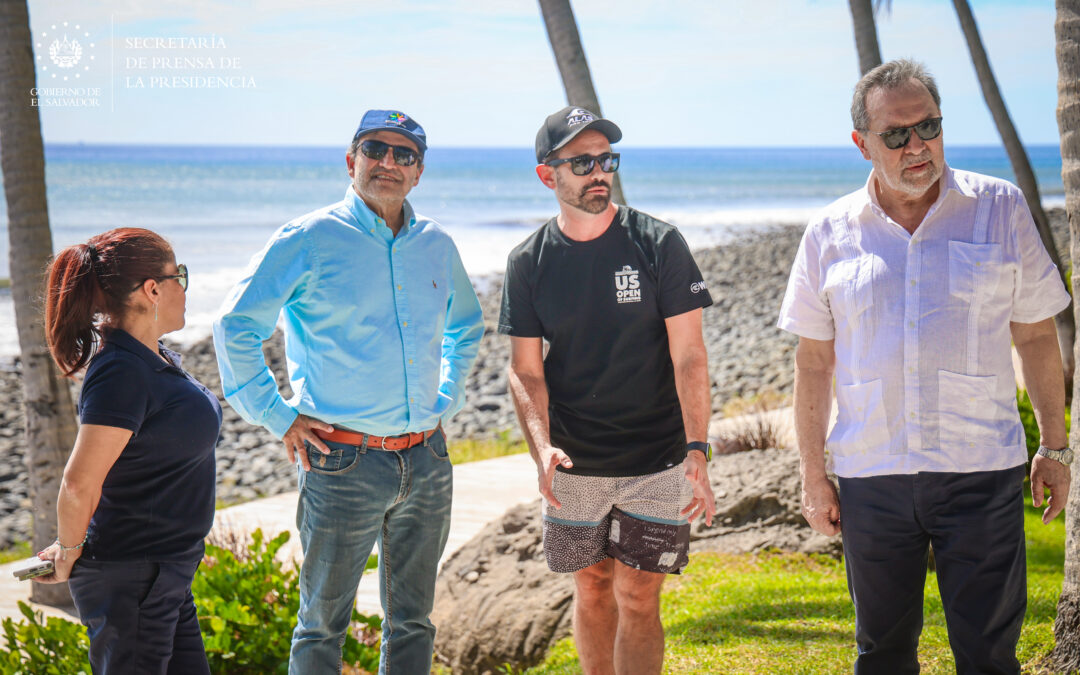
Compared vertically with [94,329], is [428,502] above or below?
below

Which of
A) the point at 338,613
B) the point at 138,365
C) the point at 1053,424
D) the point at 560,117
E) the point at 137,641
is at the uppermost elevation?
the point at 560,117

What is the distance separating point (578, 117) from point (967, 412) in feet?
5.67

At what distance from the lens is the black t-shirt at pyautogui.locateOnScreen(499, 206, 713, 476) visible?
341cm

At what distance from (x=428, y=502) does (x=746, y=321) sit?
17.2m

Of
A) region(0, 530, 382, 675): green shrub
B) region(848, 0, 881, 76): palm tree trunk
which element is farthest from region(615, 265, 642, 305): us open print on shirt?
region(848, 0, 881, 76): palm tree trunk

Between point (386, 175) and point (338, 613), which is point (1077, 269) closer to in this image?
point (386, 175)

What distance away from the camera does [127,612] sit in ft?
9.23

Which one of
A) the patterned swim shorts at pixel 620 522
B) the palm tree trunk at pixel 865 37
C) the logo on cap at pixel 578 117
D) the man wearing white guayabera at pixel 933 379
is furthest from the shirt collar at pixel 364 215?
the palm tree trunk at pixel 865 37

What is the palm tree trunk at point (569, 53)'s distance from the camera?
602 cm

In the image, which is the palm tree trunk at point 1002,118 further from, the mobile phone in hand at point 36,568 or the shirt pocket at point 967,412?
the mobile phone in hand at point 36,568

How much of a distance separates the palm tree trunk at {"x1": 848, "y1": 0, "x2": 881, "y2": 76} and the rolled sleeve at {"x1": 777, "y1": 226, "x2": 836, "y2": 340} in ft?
16.6

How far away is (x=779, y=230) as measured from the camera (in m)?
37.2

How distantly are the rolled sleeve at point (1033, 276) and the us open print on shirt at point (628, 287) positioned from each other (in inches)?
49.8

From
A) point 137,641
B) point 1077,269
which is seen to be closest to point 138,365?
point 137,641
